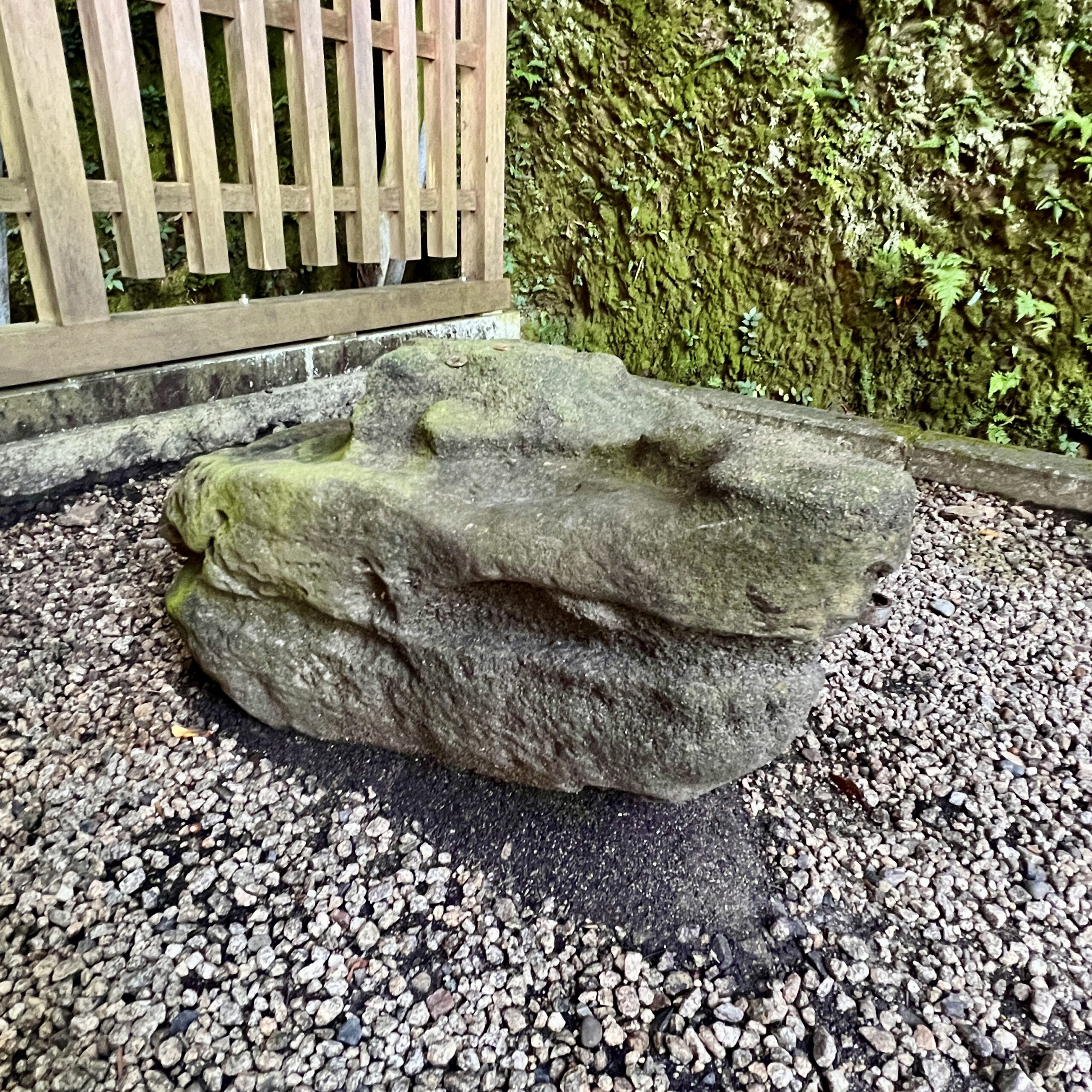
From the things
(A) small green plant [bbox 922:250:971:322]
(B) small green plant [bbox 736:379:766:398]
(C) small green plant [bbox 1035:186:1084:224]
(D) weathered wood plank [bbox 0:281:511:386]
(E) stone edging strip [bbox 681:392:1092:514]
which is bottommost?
(E) stone edging strip [bbox 681:392:1092:514]

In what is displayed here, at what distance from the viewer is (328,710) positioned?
82.4 inches

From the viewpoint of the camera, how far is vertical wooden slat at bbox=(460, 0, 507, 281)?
4.21 meters

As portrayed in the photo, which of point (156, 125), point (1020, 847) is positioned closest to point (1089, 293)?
point (1020, 847)

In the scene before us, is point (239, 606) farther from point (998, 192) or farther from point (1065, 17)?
point (1065, 17)

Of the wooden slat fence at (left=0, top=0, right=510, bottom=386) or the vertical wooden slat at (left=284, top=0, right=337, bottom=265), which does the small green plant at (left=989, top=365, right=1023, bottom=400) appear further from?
the vertical wooden slat at (left=284, top=0, right=337, bottom=265)

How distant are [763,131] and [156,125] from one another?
357cm

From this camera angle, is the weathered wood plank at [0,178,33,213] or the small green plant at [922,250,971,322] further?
the small green plant at [922,250,971,322]

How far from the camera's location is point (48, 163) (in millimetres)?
2998

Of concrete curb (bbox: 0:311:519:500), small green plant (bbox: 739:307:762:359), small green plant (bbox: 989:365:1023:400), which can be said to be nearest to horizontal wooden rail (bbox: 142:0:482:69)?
concrete curb (bbox: 0:311:519:500)

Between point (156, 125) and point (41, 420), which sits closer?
point (41, 420)

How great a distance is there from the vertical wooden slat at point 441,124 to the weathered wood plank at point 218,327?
30 cm

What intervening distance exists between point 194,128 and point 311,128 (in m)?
0.55

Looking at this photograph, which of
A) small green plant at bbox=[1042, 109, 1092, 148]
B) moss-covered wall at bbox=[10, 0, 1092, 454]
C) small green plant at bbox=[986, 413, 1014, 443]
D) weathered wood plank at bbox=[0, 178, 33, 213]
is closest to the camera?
weathered wood plank at bbox=[0, 178, 33, 213]

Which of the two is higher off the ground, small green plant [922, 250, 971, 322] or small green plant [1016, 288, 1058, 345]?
small green plant [922, 250, 971, 322]
